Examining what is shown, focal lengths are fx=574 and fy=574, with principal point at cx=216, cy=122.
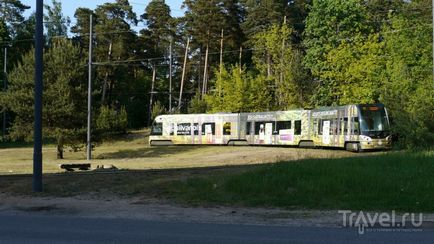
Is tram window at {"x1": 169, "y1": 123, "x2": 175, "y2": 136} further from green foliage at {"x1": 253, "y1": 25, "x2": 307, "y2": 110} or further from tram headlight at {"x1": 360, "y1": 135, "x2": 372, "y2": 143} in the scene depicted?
tram headlight at {"x1": 360, "y1": 135, "x2": 372, "y2": 143}

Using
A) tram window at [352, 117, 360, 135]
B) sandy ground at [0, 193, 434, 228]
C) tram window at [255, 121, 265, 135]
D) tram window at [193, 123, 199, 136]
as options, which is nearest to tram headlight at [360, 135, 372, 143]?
tram window at [352, 117, 360, 135]

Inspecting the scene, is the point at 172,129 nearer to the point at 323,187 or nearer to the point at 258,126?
the point at 258,126

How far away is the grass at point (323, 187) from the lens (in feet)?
46.3

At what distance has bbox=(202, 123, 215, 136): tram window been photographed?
51938 mm

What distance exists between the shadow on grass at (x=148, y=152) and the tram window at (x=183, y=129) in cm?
133

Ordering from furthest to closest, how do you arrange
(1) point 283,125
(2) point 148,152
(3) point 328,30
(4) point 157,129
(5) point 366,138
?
(4) point 157,129
(3) point 328,30
(2) point 148,152
(1) point 283,125
(5) point 366,138

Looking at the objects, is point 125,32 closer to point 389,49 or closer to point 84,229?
point 389,49

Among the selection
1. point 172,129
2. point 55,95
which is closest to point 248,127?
point 172,129

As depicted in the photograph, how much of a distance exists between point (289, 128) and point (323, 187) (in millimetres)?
30085

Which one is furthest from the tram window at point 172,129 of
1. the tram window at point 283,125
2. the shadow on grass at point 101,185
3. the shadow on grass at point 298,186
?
the shadow on grass at point 298,186

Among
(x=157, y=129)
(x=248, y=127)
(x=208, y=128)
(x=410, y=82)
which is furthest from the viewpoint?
(x=157, y=129)

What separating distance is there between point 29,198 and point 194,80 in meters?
89.3

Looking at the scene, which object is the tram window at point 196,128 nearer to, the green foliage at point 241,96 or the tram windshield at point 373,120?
the green foliage at point 241,96

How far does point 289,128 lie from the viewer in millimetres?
45219
